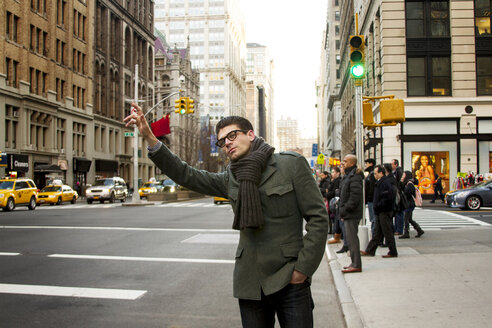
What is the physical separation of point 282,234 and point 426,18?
31398 millimetres

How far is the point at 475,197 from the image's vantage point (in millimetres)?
22203

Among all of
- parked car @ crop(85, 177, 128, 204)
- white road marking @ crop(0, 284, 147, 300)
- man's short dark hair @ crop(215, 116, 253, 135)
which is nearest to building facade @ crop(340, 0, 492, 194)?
parked car @ crop(85, 177, 128, 204)

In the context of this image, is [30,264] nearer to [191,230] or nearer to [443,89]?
[191,230]

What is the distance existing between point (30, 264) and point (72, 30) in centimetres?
4863

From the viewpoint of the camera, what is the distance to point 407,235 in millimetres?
12930

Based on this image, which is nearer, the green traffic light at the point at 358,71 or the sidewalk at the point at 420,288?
the sidewalk at the point at 420,288

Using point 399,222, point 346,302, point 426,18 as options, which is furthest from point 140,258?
point 426,18

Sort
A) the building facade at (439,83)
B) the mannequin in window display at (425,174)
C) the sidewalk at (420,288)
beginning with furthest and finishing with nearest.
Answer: the mannequin in window display at (425,174)
the building facade at (439,83)
the sidewalk at (420,288)

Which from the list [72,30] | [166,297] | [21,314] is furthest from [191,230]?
[72,30]

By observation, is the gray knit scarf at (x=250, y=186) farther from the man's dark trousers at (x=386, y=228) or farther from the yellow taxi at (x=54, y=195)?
Result: the yellow taxi at (x=54, y=195)

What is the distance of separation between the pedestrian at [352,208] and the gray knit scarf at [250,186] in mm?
5346

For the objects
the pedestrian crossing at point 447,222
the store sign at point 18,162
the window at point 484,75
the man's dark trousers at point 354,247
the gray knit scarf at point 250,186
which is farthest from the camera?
the store sign at point 18,162

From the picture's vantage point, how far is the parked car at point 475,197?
864 inches

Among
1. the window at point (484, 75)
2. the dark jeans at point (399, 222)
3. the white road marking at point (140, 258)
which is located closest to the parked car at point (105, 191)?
the window at point (484, 75)
